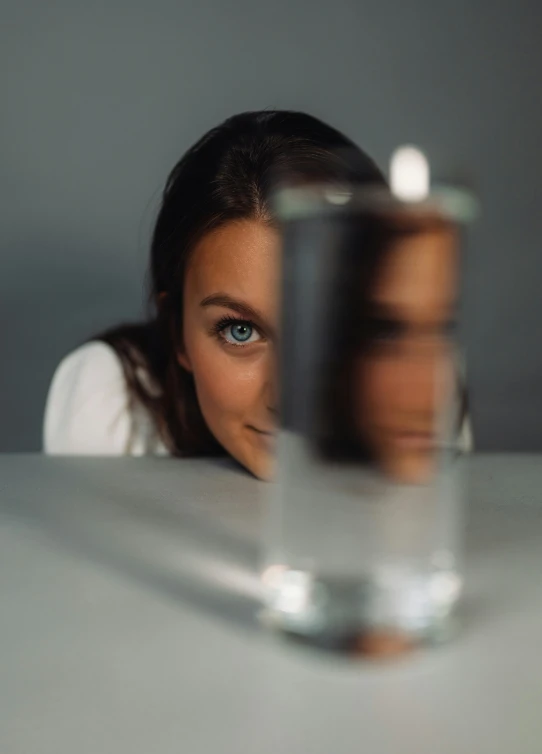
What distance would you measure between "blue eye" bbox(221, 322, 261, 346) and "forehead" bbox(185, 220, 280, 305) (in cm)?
4

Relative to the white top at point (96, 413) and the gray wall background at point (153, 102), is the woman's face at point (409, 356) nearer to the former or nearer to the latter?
the white top at point (96, 413)

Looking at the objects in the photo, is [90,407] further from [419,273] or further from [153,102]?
[419,273]

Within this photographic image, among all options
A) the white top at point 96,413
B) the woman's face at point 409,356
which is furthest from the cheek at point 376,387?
the white top at point 96,413

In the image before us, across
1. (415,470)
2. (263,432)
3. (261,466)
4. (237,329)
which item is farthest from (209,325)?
(415,470)

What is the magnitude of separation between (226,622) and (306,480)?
0.07m

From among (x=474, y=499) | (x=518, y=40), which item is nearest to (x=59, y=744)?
(x=474, y=499)

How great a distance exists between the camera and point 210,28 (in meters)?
1.27

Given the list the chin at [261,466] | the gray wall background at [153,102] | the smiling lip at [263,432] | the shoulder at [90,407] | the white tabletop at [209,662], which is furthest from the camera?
the gray wall background at [153,102]

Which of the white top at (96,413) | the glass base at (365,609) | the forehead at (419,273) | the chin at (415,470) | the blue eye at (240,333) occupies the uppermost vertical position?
the forehead at (419,273)

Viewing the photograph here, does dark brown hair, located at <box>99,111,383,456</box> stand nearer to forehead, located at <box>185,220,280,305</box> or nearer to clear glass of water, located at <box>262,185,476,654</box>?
forehead, located at <box>185,220,280,305</box>

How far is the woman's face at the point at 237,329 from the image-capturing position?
30.3 inches

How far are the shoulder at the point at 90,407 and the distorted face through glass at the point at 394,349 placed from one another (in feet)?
2.73

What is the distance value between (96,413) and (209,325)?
32 centimetres

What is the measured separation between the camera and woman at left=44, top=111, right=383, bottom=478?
0.79 meters
